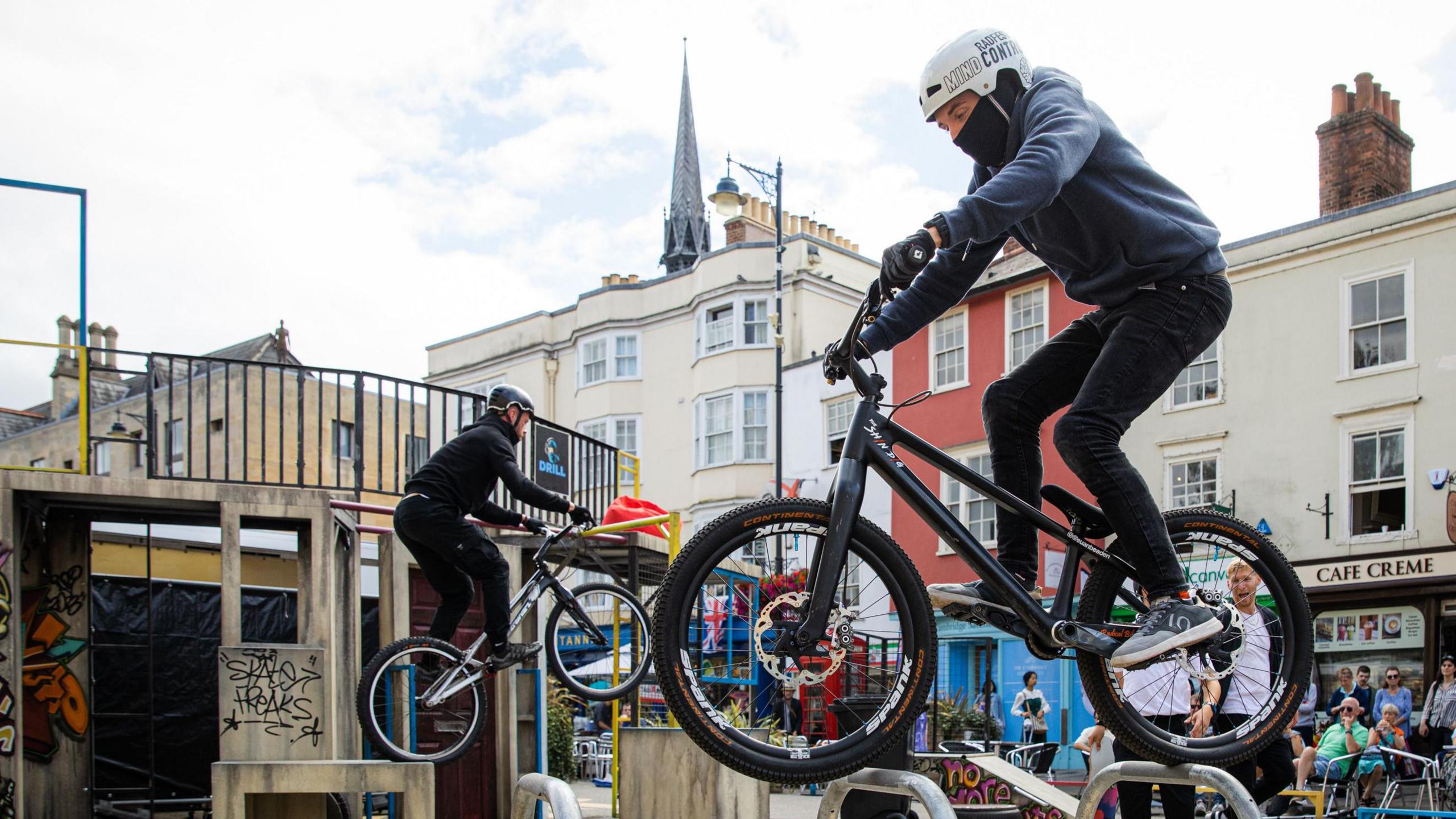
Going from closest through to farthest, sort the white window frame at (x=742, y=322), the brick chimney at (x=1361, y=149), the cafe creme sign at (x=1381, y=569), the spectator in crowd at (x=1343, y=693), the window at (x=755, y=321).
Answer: the spectator in crowd at (x=1343, y=693) < the cafe creme sign at (x=1381, y=569) < the brick chimney at (x=1361, y=149) < the white window frame at (x=742, y=322) < the window at (x=755, y=321)

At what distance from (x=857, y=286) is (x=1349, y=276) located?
1814cm

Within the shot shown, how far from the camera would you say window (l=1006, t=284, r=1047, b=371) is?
1049 inches

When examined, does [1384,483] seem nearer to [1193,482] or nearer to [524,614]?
[1193,482]

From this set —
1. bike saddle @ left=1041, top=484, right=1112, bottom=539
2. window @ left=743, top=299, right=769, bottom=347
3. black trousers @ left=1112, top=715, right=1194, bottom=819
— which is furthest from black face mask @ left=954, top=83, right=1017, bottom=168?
window @ left=743, top=299, right=769, bottom=347

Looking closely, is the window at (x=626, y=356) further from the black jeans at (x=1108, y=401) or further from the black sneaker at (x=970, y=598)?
the black sneaker at (x=970, y=598)

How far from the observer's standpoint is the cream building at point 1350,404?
20.6 metres

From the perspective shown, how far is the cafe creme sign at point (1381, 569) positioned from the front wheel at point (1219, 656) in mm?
17573

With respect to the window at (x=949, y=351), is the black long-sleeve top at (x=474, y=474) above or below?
below

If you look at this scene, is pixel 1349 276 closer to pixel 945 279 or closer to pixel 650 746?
pixel 650 746

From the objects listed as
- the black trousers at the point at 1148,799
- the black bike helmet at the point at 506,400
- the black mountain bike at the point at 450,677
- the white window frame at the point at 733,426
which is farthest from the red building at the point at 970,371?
the black trousers at the point at 1148,799

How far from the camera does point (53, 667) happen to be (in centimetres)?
1052

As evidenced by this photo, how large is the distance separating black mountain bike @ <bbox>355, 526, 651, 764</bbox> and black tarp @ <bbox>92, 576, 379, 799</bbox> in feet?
9.84

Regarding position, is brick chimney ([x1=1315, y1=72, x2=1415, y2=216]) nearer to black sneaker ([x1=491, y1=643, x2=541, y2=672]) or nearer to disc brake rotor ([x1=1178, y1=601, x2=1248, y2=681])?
black sneaker ([x1=491, y1=643, x2=541, y2=672])

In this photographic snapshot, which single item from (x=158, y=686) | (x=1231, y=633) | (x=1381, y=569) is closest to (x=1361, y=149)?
(x=1381, y=569)
